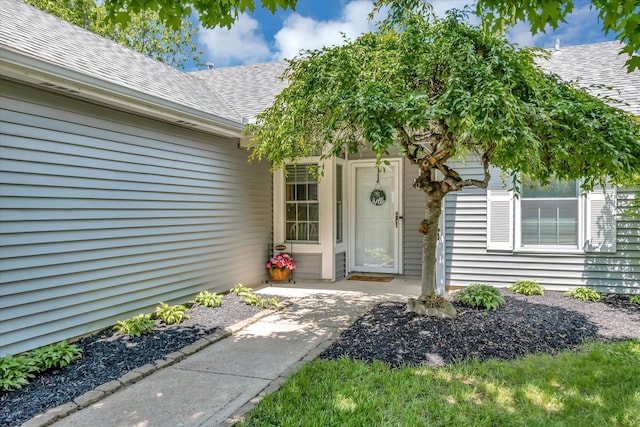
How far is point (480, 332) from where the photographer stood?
4.18m

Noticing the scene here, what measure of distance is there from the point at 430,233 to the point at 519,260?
2.36 metres

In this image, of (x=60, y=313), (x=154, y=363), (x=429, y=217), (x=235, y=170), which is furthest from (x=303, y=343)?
(x=235, y=170)

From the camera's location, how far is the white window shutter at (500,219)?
6.12 metres

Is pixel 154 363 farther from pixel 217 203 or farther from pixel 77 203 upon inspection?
pixel 217 203

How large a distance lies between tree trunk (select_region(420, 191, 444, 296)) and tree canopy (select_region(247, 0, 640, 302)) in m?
0.08

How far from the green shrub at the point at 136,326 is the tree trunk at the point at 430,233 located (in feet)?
9.75

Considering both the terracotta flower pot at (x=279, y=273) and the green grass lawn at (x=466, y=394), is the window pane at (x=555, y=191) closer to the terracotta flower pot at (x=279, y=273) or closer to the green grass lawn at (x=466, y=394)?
the green grass lawn at (x=466, y=394)

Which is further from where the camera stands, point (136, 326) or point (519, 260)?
point (519, 260)

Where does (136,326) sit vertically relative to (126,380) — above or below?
A: above

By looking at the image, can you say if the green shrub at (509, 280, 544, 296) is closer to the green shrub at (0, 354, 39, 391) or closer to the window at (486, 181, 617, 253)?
the window at (486, 181, 617, 253)

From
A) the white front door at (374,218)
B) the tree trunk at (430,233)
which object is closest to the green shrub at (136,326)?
the tree trunk at (430,233)

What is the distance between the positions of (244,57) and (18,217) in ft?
63.3

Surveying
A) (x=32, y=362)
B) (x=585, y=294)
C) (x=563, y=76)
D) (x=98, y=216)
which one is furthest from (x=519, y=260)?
(x=32, y=362)

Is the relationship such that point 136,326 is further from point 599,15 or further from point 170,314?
point 599,15
